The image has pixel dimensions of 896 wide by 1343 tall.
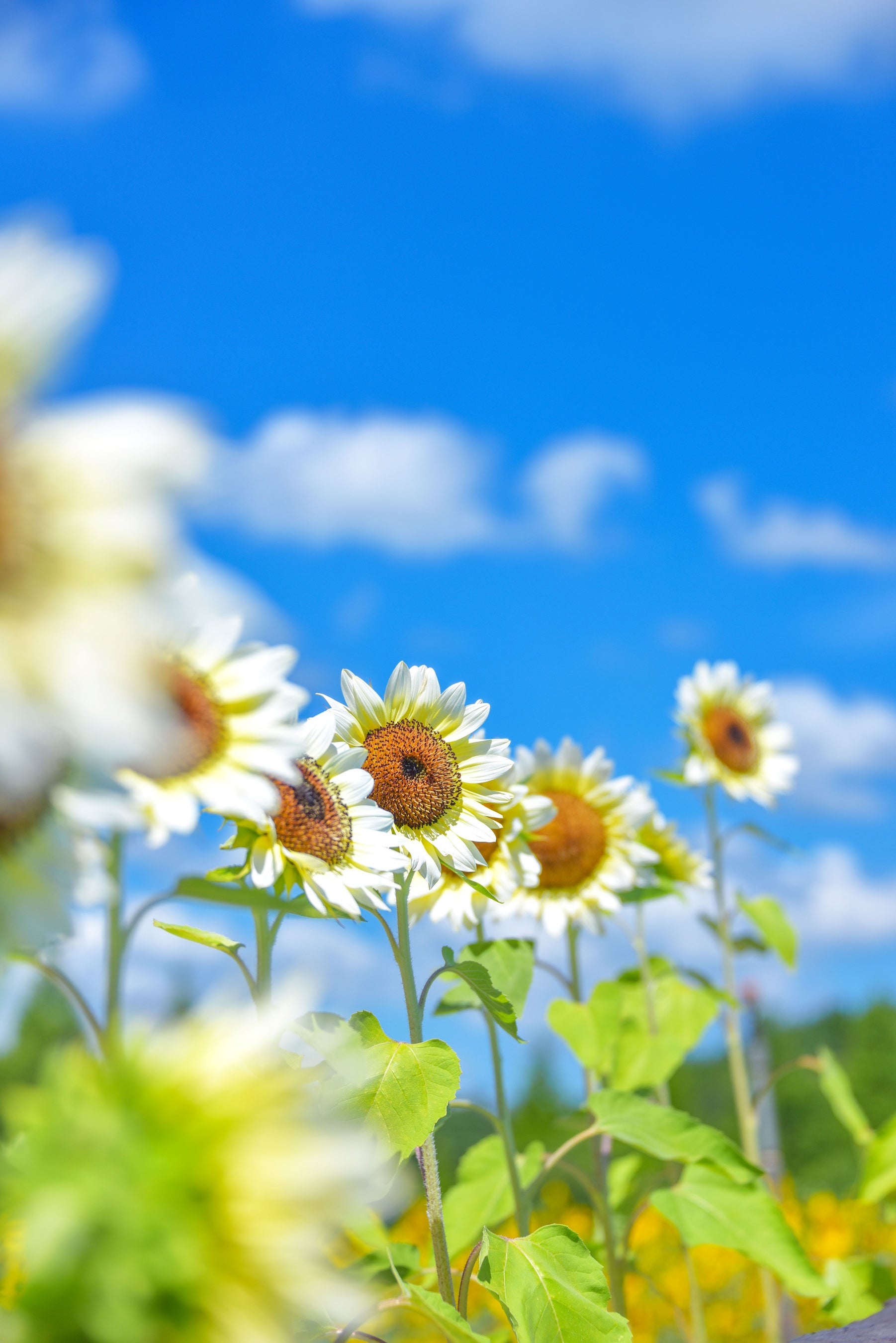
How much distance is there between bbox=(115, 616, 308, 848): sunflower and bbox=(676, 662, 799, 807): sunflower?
257 cm

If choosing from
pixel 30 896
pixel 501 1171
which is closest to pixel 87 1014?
pixel 30 896

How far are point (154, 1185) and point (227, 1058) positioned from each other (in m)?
0.10

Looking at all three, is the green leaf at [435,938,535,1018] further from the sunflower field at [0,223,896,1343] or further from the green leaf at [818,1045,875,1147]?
the green leaf at [818,1045,875,1147]

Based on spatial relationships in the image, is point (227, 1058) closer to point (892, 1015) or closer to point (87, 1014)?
point (87, 1014)

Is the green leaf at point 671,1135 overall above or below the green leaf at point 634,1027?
below

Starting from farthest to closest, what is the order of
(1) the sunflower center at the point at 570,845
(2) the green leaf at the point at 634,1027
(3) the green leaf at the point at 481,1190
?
(1) the sunflower center at the point at 570,845
(2) the green leaf at the point at 634,1027
(3) the green leaf at the point at 481,1190

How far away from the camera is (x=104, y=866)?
38.2 inches

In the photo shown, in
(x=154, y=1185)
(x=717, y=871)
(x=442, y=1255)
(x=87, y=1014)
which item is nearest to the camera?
(x=154, y=1185)

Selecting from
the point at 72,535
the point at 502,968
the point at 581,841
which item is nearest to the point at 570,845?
the point at 581,841

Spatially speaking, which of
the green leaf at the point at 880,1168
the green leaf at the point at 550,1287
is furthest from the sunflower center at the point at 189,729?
the green leaf at the point at 880,1168

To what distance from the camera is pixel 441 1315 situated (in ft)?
3.72

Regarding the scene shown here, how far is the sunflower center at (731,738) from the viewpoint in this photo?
3744mm

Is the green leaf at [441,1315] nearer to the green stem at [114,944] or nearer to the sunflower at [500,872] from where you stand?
the green stem at [114,944]

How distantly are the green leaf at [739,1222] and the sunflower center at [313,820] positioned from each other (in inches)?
49.2
